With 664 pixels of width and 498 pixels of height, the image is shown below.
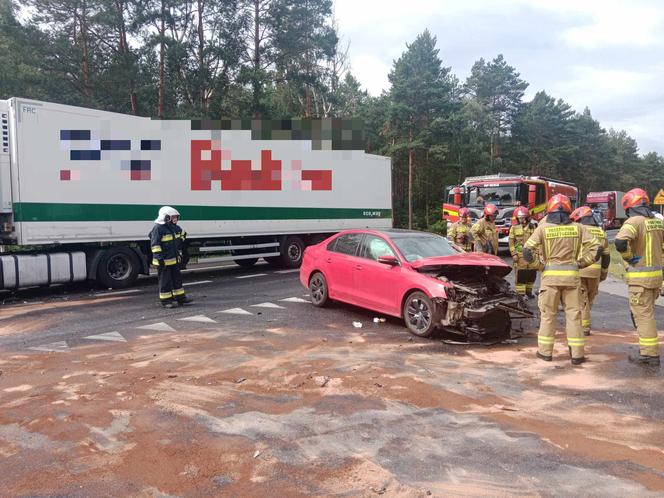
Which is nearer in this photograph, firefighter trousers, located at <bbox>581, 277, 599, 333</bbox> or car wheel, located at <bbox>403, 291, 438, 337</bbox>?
car wheel, located at <bbox>403, 291, 438, 337</bbox>

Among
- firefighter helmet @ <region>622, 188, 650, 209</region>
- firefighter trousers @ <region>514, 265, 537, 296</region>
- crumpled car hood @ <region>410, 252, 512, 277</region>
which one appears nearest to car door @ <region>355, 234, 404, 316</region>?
crumpled car hood @ <region>410, 252, 512, 277</region>

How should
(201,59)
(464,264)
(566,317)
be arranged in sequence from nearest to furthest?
(566,317), (464,264), (201,59)

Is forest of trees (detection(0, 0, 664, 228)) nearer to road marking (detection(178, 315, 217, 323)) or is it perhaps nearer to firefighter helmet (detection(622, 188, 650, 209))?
road marking (detection(178, 315, 217, 323))

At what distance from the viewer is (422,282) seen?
6.64 metres

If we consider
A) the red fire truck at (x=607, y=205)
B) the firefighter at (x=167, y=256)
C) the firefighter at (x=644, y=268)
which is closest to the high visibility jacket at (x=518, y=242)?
the firefighter at (x=644, y=268)

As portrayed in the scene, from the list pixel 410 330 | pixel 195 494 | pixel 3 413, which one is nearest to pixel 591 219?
pixel 410 330

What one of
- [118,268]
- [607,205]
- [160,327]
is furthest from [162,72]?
[607,205]

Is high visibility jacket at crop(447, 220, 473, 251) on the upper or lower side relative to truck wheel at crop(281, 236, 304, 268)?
upper

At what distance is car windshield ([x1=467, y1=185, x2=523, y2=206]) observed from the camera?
17625mm

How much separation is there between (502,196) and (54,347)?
14967 mm

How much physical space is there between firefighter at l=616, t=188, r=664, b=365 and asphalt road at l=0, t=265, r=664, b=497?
35 centimetres

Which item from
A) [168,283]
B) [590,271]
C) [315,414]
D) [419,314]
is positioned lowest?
[315,414]

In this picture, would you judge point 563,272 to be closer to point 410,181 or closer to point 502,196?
point 502,196

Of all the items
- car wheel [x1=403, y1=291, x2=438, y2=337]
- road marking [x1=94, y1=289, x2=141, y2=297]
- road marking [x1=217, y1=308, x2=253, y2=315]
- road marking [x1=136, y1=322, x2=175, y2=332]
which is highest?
car wheel [x1=403, y1=291, x2=438, y2=337]
